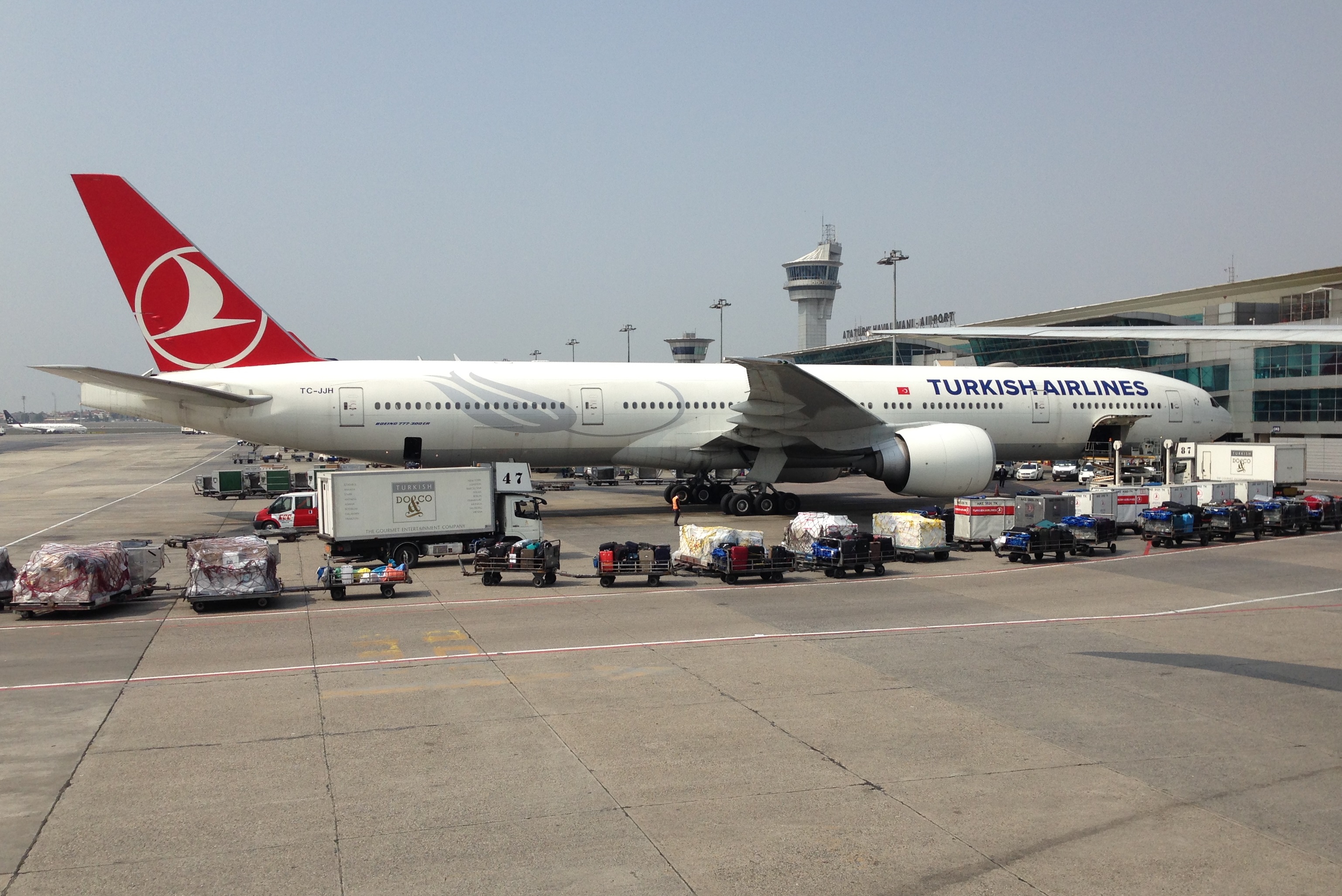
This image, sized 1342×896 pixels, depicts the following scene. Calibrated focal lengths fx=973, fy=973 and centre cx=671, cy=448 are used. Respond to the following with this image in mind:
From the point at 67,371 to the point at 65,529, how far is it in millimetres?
7201

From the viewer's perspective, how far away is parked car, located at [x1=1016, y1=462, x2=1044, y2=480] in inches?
1783

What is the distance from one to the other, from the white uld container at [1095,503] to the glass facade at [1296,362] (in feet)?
99.1

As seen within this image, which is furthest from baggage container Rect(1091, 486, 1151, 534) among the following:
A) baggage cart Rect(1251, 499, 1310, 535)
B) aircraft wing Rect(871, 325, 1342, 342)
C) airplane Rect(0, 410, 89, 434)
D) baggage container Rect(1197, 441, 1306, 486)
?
airplane Rect(0, 410, 89, 434)

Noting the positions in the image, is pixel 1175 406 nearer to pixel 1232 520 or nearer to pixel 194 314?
pixel 1232 520

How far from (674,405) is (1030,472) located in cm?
2422

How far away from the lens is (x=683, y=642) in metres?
12.9

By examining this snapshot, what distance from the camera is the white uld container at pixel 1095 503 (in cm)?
2258

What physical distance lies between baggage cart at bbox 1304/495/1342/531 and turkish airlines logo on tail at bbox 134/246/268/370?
91.5 feet

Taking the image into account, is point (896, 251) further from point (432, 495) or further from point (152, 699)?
point (152, 699)

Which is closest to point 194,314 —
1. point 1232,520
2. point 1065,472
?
point 1232,520

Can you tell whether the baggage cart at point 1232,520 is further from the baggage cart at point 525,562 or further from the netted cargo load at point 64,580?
the netted cargo load at point 64,580

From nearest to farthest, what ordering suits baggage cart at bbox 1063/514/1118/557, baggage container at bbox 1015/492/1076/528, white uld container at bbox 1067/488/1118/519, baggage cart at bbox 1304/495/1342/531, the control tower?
baggage cart at bbox 1063/514/1118/557 < baggage container at bbox 1015/492/1076/528 < white uld container at bbox 1067/488/1118/519 < baggage cart at bbox 1304/495/1342/531 < the control tower

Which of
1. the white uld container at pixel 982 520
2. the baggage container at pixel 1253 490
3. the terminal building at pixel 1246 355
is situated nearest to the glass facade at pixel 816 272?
the terminal building at pixel 1246 355

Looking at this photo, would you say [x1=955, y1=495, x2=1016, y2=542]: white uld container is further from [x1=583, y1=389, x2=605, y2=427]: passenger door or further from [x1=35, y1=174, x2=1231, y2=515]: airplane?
[x1=583, y1=389, x2=605, y2=427]: passenger door
